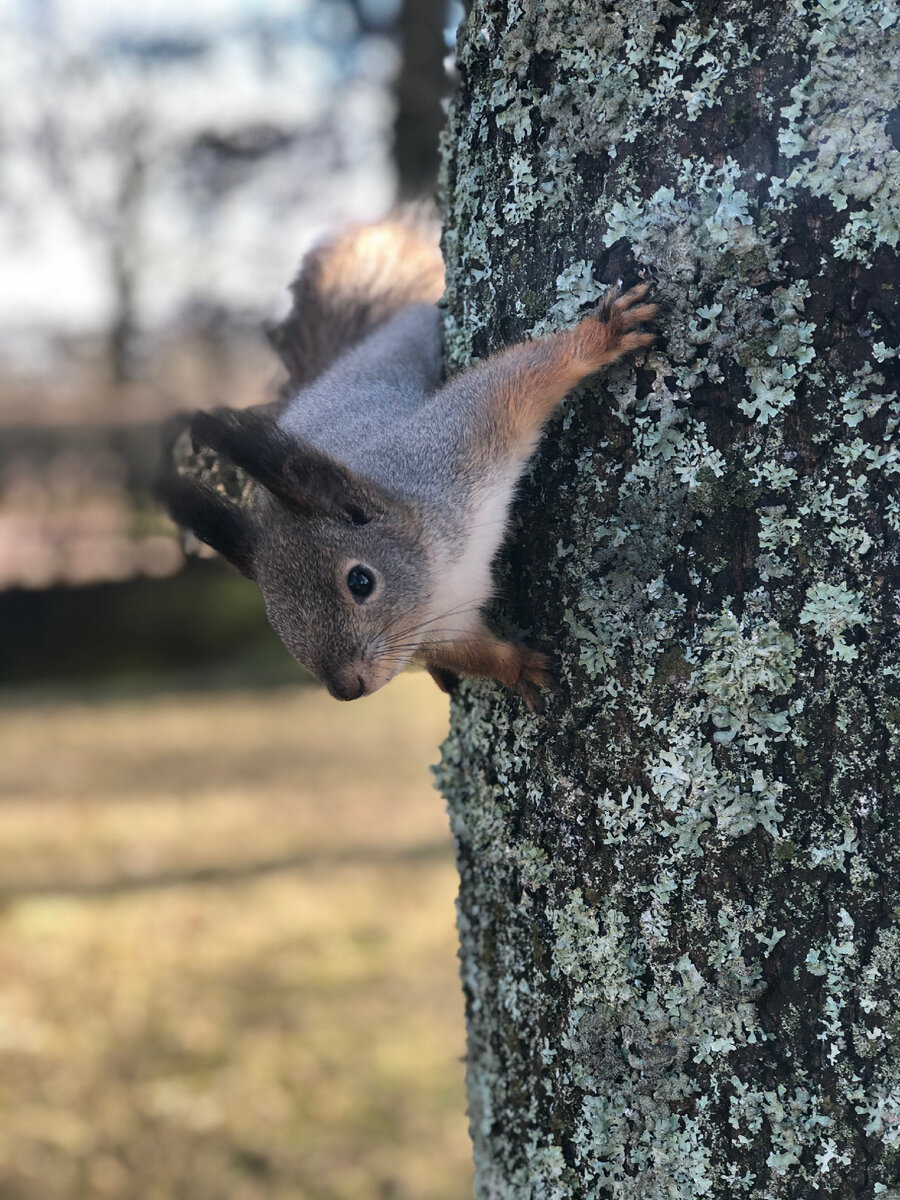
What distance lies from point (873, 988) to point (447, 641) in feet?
2.57

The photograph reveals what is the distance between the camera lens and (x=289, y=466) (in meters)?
1.52

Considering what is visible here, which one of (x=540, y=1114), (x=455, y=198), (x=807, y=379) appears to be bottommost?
(x=540, y=1114)

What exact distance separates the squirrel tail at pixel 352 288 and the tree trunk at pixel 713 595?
31.3 inches

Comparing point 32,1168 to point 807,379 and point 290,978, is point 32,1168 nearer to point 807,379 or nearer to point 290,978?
point 290,978

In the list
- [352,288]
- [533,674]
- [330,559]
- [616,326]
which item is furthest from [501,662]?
[352,288]

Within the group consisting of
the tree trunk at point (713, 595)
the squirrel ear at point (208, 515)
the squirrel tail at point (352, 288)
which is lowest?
the tree trunk at point (713, 595)

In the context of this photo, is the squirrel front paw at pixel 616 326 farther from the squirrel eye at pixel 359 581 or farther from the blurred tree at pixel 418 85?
the blurred tree at pixel 418 85

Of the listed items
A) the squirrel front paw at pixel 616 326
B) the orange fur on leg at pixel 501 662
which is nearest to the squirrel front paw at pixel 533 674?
the orange fur on leg at pixel 501 662

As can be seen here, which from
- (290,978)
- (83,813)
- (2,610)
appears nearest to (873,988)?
(290,978)

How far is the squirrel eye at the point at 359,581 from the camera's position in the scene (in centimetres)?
163

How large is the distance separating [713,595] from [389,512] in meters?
0.57

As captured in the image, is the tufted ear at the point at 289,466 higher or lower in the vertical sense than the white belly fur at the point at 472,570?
higher

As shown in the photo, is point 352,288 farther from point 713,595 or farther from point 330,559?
point 713,595

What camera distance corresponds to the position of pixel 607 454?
1.41 m
